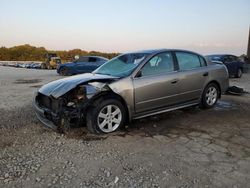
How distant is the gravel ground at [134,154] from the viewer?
305 centimetres

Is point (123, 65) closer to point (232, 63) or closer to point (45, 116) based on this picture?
point (45, 116)

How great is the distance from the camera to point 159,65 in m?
5.38

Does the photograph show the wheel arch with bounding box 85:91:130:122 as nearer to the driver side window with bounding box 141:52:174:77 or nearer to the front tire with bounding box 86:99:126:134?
the front tire with bounding box 86:99:126:134

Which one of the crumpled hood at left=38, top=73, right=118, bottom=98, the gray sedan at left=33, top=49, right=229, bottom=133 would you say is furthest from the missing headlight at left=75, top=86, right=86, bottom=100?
the crumpled hood at left=38, top=73, right=118, bottom=98

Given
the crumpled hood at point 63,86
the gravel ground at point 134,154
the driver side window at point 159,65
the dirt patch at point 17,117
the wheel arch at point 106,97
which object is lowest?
the gravel ground at point 134,154

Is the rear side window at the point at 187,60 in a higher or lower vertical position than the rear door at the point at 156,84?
higher

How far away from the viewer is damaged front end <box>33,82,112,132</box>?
4.43 metres

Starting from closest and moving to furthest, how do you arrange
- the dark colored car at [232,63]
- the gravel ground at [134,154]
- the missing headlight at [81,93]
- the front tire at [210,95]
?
1. the gravel ground at [134,154]
2. the missing headlight at [81,93]
3. the front tire at [210,95]
4. the dark colored car at [232,63]

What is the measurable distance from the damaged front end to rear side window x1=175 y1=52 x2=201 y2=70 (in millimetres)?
1977

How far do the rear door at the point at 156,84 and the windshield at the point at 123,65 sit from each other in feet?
0.68

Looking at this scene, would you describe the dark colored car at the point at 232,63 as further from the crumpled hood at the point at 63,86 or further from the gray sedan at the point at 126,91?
the crumpled hood at the point at 63,86

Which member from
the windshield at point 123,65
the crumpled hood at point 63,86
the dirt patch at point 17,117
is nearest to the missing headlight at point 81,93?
the crumpled hood at point 63,86

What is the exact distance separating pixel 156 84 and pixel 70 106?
1704 millimetres

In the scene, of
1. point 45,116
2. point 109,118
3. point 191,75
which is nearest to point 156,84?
point 191,75
